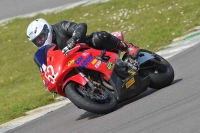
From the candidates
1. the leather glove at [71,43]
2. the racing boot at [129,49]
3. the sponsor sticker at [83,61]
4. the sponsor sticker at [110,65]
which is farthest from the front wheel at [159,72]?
the leather glove at [71,43]

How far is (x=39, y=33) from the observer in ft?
25.7

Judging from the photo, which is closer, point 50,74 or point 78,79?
point 78,79

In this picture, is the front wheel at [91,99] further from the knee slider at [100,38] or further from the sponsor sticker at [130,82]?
the knee slider at [100,38]

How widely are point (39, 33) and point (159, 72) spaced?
175cm

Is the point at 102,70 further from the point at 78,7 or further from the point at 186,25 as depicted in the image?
the point at 78,7

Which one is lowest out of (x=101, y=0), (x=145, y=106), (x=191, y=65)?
(x=101, y=0)

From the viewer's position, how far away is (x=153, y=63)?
8.30 meters

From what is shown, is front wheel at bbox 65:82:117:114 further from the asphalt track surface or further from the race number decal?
the asphalt track surface

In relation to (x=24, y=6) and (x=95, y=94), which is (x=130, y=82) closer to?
(x=95, y=94)

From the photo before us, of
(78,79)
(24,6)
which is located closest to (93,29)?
(24,6)

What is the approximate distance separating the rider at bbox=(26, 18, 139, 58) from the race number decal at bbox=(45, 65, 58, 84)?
35 cm

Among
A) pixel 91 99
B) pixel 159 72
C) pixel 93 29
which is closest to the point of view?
pixel 91 99

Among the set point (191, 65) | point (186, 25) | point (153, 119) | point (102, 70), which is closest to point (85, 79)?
point (102, 70)

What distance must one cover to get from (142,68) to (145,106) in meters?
1.24
